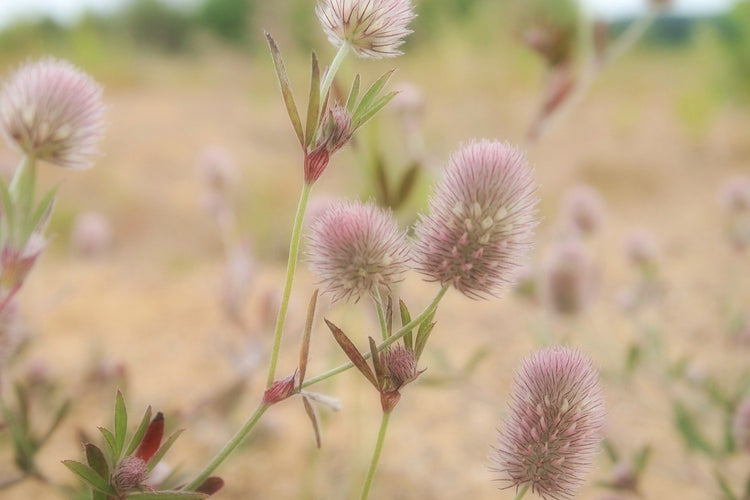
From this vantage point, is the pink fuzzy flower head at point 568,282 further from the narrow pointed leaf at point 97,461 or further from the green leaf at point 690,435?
the narrow pointed leaf at point 97,461

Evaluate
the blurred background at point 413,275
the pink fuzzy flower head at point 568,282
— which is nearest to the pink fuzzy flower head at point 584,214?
the blurred background at point 413,275

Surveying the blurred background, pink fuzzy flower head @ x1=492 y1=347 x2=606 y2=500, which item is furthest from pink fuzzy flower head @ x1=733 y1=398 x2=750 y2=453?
pink fuzzy flower head @ x1=492 y1=347 x2=606 y2=500

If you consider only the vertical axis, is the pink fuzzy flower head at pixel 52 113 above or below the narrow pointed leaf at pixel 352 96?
below

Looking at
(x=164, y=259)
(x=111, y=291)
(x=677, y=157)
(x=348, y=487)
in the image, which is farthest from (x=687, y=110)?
(x=348, y=487)

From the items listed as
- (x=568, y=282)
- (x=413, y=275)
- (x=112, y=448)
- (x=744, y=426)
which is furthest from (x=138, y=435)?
(x=413, y=275)

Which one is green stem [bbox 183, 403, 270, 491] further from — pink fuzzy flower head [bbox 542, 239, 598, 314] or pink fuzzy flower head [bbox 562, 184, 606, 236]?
→ pink fuzzy flower head [bbox 562, 184, 606, 236]
